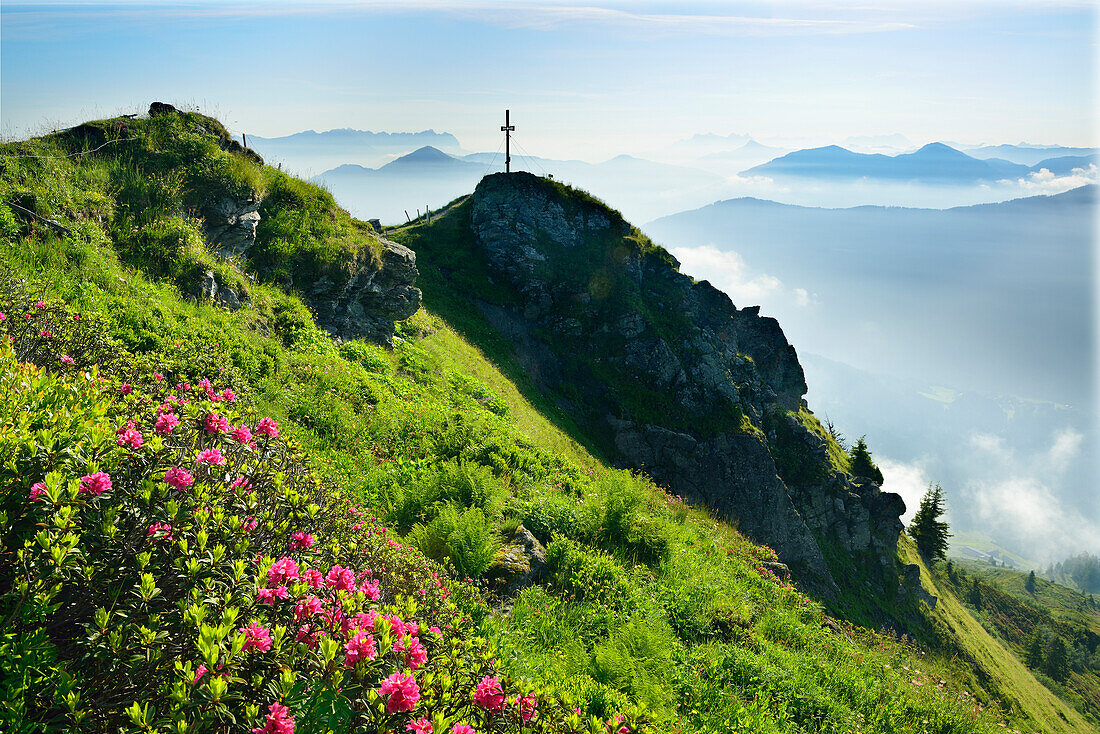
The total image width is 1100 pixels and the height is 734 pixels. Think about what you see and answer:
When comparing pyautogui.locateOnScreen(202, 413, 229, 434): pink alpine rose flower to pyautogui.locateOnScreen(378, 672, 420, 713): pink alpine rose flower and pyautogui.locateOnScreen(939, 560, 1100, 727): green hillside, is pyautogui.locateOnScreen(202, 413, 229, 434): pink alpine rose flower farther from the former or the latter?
pyautogui.locateOnScreen(939, 560, 1100, 727): green hillside

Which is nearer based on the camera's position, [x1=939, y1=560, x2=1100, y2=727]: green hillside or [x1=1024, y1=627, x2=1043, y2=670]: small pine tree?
[x1=939, y1=560, x2=1100, y2=727]: green hillside

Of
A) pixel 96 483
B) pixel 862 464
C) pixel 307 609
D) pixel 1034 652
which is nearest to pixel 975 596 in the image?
pixel 1034 652

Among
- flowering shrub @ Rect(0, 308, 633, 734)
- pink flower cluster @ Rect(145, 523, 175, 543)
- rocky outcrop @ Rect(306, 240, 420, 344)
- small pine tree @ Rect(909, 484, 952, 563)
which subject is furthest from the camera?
small pine tree @ Rect(909, 484, 952, 563)

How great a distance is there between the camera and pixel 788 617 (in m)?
9.21

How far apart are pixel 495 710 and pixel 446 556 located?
11.1 feet

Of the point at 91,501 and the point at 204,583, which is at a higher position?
the point at 91,501

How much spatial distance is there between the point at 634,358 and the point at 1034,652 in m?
80.1

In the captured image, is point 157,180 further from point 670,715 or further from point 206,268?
point 670,715

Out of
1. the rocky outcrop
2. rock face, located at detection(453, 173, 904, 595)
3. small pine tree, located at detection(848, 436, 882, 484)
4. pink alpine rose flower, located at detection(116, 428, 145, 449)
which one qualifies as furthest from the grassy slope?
pink alpine rose flower, located at detection(116, 428, 145, 449)

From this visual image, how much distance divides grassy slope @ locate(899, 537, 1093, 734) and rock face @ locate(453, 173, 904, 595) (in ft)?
30.4

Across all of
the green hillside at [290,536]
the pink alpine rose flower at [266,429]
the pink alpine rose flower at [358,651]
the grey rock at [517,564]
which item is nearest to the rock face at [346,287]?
the green hillside at [290,536]

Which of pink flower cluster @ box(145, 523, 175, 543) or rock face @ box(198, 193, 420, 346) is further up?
rock face @ box(198, 193, 420, 346)

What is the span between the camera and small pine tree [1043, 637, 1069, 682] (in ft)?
213

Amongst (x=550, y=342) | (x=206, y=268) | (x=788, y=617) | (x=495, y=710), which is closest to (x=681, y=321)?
(x=550, y=342)
